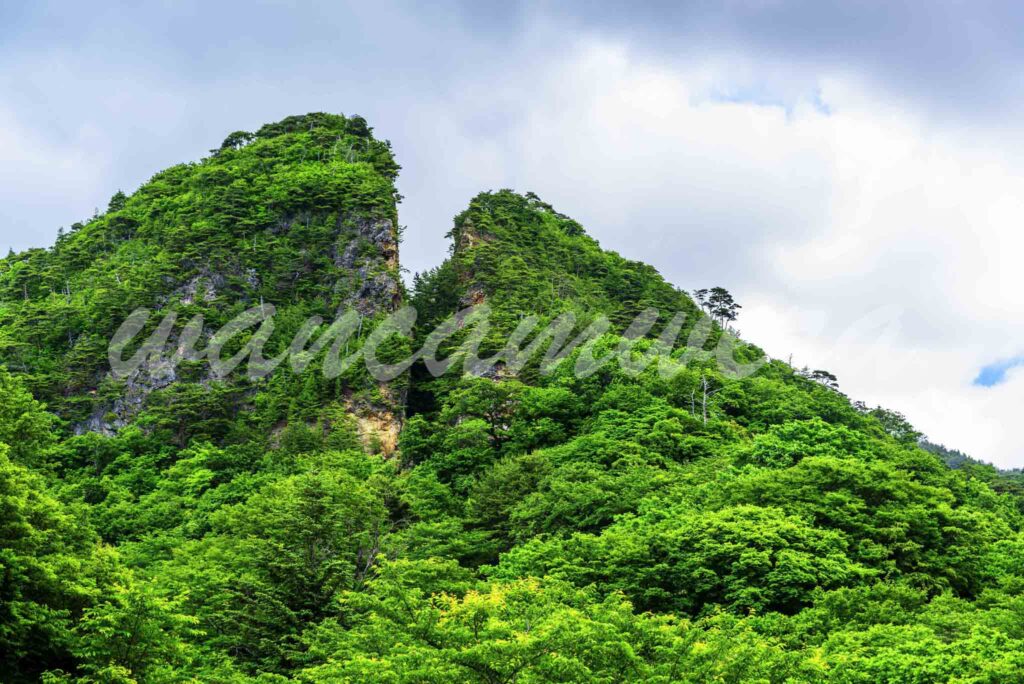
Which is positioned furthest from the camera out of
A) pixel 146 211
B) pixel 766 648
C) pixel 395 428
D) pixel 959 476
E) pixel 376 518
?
pixel 146 211

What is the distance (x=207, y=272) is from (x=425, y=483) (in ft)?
102

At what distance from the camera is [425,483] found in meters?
43.1

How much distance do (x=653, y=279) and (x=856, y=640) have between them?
56.6 metres

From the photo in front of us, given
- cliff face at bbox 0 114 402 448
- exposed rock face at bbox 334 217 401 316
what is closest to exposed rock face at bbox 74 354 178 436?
cliff face at bbox 0 114 402 448

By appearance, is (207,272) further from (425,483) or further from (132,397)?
(425,483)

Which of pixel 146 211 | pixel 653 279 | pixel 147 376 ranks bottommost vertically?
pixel 147 376

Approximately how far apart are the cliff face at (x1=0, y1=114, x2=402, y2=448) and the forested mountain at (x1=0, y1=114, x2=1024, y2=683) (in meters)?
0.26

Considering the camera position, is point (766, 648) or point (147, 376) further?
point (147, 376)

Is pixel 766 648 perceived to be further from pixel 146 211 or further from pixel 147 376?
pixel 146 211

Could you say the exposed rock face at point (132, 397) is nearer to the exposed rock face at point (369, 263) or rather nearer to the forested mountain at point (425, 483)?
the forested mountain at point (425, 483)

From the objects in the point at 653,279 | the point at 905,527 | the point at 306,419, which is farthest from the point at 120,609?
the point at 653,279

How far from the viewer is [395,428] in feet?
183

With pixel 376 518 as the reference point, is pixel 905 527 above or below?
above

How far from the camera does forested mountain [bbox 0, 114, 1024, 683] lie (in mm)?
21766
